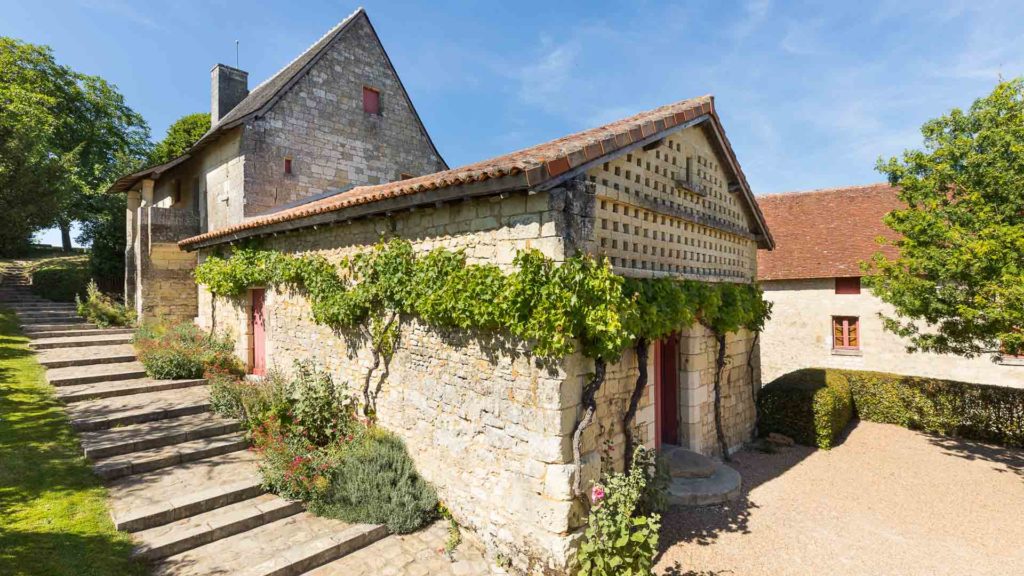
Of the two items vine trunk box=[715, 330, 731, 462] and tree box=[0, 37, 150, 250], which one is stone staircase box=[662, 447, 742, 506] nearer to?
vine trunk box=[715, 330, 731, 462]

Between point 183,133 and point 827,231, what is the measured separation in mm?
27910

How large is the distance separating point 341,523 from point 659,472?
4.00 metres

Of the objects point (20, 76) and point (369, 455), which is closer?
point (369, 455)

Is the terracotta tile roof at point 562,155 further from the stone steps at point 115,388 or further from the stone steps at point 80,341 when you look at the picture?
the stone steps at point 80,341

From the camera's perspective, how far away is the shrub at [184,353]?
9625 mm

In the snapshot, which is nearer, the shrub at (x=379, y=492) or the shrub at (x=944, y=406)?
the shrub at (x=379, y=492)

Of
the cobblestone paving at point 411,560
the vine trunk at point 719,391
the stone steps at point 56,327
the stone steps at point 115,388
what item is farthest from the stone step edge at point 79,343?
the vine trunk at point 719,391

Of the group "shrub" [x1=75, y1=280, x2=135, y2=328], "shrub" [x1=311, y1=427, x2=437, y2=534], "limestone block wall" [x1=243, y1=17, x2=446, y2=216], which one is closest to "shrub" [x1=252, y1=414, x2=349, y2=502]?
"shrub" [x1=311, y1=427, x2=437, y2=534]

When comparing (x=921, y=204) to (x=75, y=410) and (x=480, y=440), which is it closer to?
(x=480, y=440)

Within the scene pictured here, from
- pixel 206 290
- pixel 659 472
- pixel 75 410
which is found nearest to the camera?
pixel 659 472

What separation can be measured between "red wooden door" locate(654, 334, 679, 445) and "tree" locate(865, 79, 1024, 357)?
4670mm

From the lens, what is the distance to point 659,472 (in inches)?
244

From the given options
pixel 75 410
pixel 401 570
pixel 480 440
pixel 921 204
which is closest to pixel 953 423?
pixel 921 204

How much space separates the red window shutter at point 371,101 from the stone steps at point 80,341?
9030 mm
